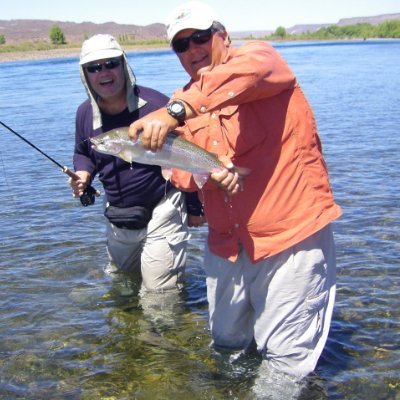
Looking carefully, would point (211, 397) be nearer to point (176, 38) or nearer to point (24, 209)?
point (176, 38)

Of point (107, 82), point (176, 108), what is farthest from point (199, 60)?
point (107, 82)

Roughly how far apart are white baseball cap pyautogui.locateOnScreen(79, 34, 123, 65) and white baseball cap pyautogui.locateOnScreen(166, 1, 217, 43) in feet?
6.01

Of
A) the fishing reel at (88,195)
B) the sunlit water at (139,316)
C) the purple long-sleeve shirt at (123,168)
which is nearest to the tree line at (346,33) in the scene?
the sunlit water at (139,316)

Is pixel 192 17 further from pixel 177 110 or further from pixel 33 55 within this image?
pixel 33 55

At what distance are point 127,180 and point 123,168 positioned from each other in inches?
5.4

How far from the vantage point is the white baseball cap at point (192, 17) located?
3.55 meters

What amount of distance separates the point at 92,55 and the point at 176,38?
1917 millimetres

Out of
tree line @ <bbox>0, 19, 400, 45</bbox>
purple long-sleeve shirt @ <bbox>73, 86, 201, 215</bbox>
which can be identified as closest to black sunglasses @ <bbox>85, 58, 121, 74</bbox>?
purple long-sleeve shirt @ <bbox>73, 86, 201, 215</bbox>

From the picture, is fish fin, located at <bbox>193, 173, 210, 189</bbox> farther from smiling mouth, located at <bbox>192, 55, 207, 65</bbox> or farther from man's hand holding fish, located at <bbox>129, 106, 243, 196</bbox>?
smiling mouth, located at <bbox>192, 55, 207, 65</bbox>

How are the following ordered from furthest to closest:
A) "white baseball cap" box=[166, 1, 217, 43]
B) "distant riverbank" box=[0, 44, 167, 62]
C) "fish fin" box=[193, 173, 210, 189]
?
"distant riverbank" box=[0, 44, 167, 62] → "fish fin" box=[193, 173, 210, 189] → "white baseball cap" box=[166, 1, 217, 43]

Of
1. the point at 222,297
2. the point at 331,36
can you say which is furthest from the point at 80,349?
the point at 331,36

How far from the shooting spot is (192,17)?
3551 mm

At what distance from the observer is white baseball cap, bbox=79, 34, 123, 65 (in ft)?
17.5

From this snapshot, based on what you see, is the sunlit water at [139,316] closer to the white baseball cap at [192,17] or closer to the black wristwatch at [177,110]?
the black wristwatch at [177,110]
